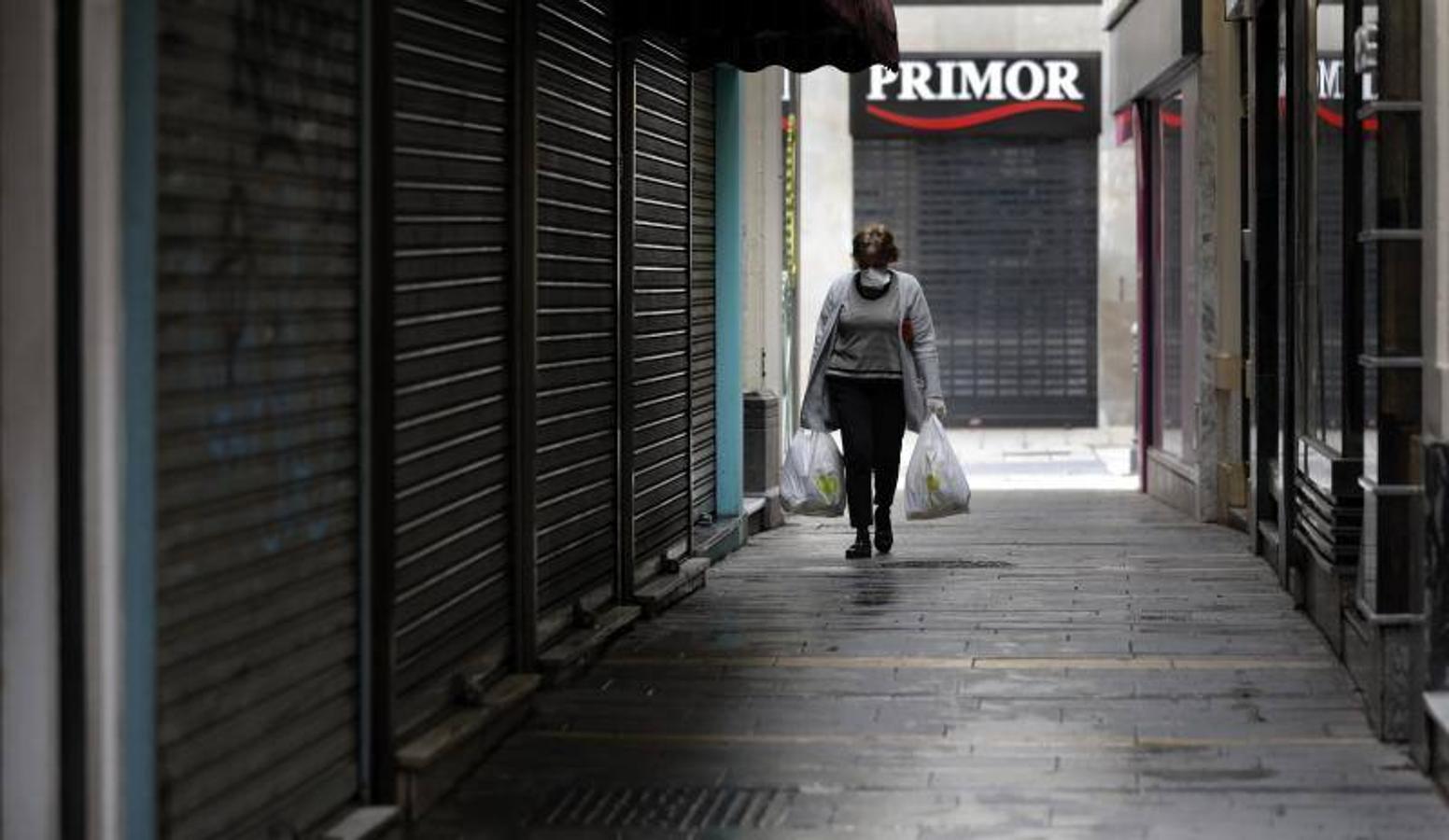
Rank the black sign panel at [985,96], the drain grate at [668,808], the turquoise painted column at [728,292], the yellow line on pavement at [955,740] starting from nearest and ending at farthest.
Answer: the drain grate at [668,808] → the yellow line on pavement at [955,740] → the turquoise painted column at [728,292] → the black sign panel at [985,96]

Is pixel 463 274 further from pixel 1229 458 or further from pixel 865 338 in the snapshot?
pixel 1229 458

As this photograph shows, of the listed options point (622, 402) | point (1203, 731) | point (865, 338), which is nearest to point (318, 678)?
point (1203, 731)

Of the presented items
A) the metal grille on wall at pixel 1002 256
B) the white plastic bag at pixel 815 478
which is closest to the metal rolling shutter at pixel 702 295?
the white plastic bag at pixel 815 478

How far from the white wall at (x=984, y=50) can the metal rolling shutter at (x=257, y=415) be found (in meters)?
21.3

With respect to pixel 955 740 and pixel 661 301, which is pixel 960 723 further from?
pixel 661 301

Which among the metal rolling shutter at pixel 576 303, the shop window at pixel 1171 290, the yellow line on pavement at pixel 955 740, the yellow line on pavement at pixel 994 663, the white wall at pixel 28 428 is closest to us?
the white wall at pixel 28 428

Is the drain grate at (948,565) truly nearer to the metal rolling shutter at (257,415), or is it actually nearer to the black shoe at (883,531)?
the black shoe at (883,531)

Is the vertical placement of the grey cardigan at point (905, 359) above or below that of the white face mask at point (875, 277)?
below

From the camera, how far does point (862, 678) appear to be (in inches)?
382

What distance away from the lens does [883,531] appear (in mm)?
14117

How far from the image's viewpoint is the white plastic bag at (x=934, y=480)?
45.1ft

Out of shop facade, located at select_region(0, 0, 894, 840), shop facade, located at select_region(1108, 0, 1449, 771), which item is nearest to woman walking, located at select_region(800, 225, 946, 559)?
shop facade, located at select_region(1108, 0, 1449, 771)

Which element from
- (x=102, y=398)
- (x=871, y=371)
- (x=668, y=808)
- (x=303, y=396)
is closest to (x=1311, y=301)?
(x=871, y=371)

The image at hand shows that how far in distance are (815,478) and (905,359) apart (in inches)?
30.7
